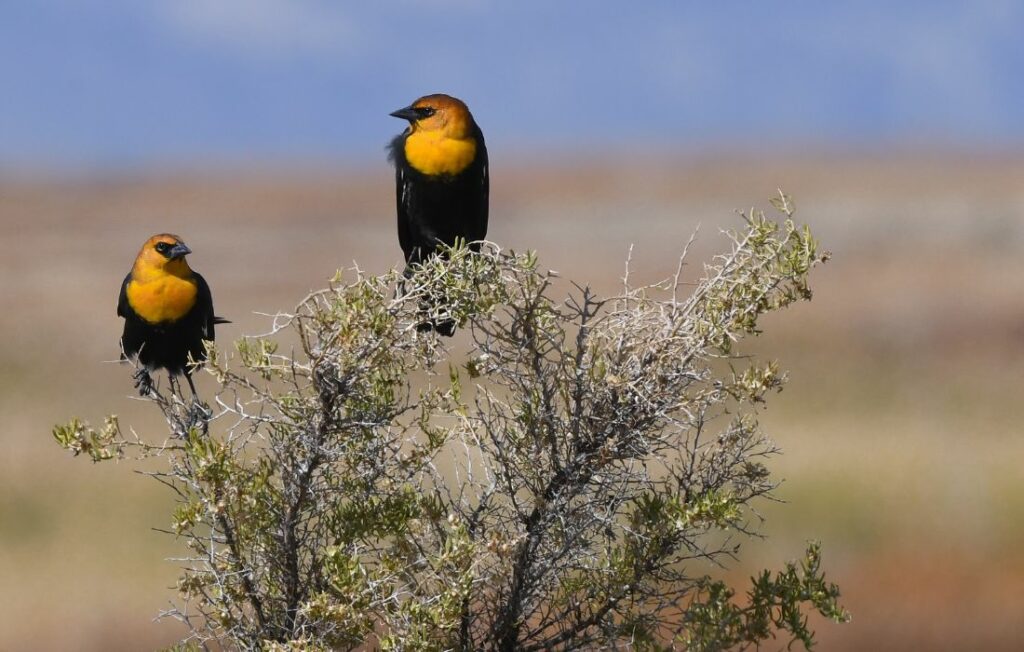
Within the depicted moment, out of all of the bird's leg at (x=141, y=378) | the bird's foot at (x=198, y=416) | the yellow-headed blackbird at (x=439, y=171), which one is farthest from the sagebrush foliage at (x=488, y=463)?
the yellow-headed blackbird at (x=439, y=171)

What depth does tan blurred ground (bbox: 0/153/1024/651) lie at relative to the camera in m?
12.1

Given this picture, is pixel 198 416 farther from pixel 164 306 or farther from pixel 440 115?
pixel 440 115

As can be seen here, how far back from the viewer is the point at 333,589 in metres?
3.81

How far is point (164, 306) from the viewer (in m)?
5.54

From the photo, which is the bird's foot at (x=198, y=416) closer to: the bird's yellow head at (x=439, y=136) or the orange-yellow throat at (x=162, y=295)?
the orange-yellow throat at (x=162, y=295)

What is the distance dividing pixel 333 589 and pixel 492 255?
0.97 meters

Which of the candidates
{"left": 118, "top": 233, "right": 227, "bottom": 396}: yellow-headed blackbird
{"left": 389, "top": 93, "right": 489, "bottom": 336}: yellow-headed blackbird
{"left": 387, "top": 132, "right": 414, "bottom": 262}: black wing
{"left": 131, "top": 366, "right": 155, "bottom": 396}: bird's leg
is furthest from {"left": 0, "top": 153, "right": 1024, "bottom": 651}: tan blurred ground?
{"left": 131, "top": 366, "right": 155, "bottom": 396}: bird's leg

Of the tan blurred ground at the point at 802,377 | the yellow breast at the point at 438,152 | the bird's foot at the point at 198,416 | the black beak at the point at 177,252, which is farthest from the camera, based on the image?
the tan blurred ground at the point at 802,377

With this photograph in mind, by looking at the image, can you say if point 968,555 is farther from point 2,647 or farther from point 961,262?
point 961,262

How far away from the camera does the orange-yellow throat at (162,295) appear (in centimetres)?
554

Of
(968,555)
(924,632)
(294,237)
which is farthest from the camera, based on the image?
(294,237)

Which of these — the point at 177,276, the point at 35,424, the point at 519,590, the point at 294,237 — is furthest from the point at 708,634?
the point at 294,237

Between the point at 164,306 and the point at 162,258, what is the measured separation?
182 millimetres

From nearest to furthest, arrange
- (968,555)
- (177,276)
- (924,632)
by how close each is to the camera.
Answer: (177,276), (924,632), (968,555)
